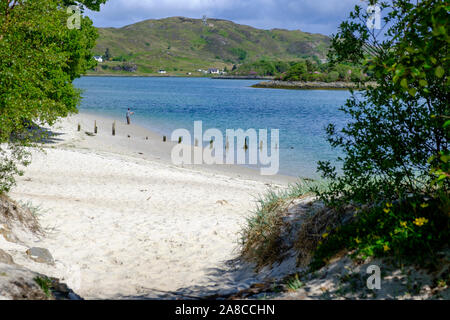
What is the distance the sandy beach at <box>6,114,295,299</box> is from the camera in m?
7.78

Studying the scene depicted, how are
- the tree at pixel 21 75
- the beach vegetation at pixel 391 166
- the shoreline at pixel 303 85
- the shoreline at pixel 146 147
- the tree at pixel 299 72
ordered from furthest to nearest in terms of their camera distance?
the tree at pixel 299 72, the shoreline at pixel 303 85, the shoreline at pixel 146 147, the tree at pixel 21 75, the beach vegetation at pixel 391 166

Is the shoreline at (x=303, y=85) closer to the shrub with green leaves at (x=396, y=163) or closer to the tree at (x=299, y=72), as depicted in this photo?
the tree at (x=299, y=72)

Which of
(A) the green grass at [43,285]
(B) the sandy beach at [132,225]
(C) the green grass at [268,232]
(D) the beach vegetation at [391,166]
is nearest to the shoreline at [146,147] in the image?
(B) the sandy beach at [132,225]

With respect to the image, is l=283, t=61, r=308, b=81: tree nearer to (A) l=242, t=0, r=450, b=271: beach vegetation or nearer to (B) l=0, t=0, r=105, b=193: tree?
(B) l=0, t=0, r=105, b=193: tree

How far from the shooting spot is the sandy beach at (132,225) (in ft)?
25.5

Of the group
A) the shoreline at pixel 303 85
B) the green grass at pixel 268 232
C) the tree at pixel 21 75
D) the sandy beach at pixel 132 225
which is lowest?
the sandy beach at pixel 132 225

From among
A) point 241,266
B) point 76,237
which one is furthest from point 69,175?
point 241,266

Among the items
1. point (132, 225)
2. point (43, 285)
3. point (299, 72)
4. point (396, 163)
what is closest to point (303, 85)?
point (299, 72)

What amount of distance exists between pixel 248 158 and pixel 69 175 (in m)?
16.0

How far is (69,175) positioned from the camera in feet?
62.0

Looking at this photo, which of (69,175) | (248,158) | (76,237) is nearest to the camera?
(76,237)
